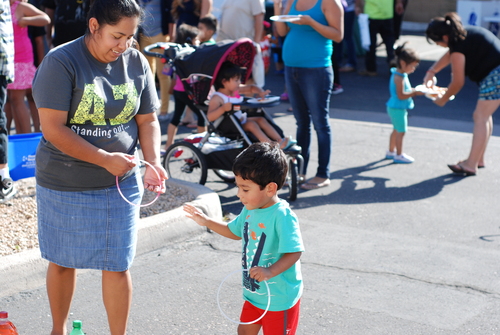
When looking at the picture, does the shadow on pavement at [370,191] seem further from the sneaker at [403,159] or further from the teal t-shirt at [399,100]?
the teal t-shirt at [399,100]

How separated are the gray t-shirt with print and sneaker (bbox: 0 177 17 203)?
8.41 feet

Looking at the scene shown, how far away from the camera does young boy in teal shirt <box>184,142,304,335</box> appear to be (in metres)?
2.83

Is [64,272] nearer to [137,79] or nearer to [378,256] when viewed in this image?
[137,79]

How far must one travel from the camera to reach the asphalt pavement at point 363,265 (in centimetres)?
391

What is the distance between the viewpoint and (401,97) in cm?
786

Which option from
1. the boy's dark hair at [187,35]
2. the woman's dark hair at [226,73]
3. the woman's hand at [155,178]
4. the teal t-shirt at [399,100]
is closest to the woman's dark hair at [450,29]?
the teal t-shirt at [399,100]

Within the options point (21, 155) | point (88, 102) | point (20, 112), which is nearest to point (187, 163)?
point (21, 155)

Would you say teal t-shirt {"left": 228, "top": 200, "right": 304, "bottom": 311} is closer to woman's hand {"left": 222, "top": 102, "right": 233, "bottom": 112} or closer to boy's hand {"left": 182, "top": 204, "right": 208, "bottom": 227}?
boy's hand {"left": 182, "top": 204, "right": 208, "bottom": 227}

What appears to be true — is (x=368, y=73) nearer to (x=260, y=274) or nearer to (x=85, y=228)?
(x=85, y=228)

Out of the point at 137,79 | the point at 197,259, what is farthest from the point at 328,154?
the point at 137,79

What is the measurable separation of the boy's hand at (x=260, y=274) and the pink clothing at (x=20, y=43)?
Result: 16.5 feet

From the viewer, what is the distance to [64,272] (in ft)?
10.9

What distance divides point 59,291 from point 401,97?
5.52 meters

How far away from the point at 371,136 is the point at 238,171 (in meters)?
6.60
